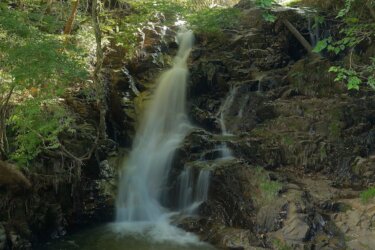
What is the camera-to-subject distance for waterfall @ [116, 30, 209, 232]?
33.7 ft

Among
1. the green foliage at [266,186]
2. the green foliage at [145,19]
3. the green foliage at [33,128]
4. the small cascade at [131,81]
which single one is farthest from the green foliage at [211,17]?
the green foliage at [33,128]

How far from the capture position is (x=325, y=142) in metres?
10.4

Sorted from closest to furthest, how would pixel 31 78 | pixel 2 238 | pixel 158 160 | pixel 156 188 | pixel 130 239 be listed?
pixel 31 78 → pixel 2 238 → pixel 130 239 → pixel 156 188 → pixel 158 160

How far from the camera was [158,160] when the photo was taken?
1146 centimetres

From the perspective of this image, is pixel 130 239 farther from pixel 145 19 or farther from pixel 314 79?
pixel 145 19

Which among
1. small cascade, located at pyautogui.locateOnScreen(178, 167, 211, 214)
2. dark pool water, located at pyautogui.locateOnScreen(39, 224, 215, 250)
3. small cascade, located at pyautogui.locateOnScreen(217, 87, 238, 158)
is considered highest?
small cascade, located at pyautogui.locateOnScreen(217, 87, 238, 158)

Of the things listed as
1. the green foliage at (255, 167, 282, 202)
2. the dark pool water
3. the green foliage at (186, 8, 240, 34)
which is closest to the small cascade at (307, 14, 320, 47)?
the green foliage at (186, 8, 240, 34)

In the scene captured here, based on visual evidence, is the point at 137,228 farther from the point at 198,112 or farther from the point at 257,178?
the point at 198,112

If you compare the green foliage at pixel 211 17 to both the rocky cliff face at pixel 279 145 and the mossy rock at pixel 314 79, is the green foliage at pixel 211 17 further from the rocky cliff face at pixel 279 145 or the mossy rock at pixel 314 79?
the mossy rock at pixel 314 79

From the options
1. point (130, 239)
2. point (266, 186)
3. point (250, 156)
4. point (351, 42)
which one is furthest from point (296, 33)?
point (130, 239)

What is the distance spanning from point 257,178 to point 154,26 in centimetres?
894

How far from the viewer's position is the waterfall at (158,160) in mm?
10258

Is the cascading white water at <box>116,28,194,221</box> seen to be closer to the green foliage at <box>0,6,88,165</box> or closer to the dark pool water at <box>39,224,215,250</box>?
the dark pool water at <box>39,224,215,250</box>

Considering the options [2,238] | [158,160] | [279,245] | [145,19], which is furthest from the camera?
[145,19]
